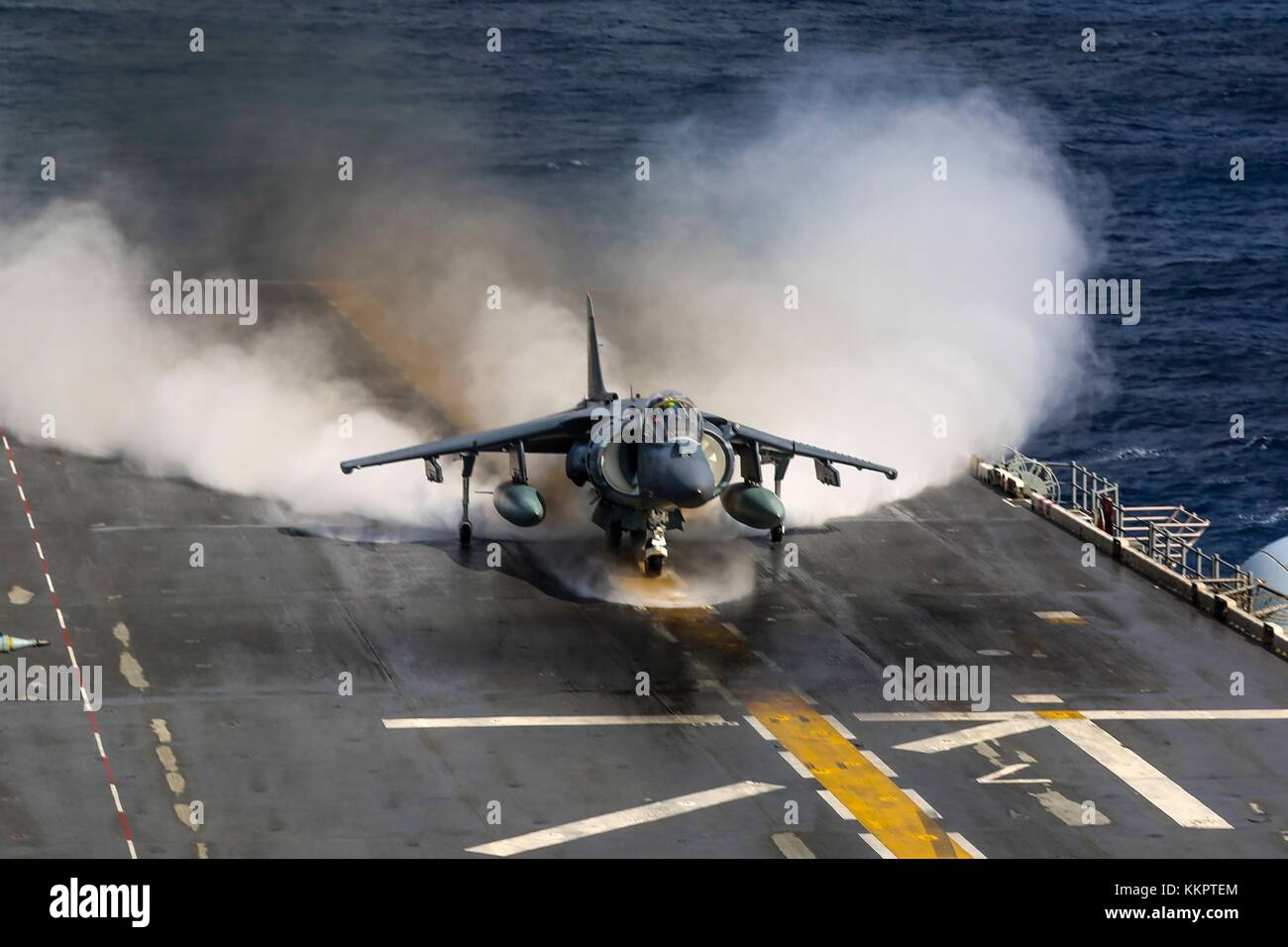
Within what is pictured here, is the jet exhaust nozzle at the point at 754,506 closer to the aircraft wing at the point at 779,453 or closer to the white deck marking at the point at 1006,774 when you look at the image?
the aircraft wing at the point at 779,453

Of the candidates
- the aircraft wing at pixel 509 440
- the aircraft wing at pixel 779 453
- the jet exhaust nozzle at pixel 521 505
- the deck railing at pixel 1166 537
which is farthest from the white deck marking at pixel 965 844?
the aircraft wing at pixel 509 440

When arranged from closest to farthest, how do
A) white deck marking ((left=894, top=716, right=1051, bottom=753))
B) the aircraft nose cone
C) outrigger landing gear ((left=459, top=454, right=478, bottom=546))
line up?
white deck marking ((left=894, top=716, right=1051, bottom=753)), the aircraft nose cone, outrigger landing gear ((left=459, top=454, right=478, bottom=546))

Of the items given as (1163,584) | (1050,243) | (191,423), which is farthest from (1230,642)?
(1050,243)

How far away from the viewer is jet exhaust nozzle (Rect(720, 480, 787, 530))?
56844 millimetres

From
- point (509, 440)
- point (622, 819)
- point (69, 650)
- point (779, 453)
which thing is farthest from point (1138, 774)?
point (69, 650)

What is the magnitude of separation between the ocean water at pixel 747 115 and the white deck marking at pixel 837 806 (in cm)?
4122

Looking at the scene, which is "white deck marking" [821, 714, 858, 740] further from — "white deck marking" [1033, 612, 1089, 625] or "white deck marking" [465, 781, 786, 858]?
"white deck marking" [1033, 612, 1089, 625]

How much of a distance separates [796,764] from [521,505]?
14395 millimetres

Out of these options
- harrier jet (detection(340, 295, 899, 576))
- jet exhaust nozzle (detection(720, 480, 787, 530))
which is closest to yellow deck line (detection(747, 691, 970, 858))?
harrier jet (detection(340, 295, 899, 576))

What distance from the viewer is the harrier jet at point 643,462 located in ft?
176

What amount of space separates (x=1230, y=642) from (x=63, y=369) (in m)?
38.8

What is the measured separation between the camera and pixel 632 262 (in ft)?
328

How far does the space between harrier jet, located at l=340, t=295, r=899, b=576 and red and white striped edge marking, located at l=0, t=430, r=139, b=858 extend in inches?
339

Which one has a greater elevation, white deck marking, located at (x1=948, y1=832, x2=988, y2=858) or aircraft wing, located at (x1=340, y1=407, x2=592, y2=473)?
aircraft wing, located at (x1=340, y1=407, x2=592, y2=473)
